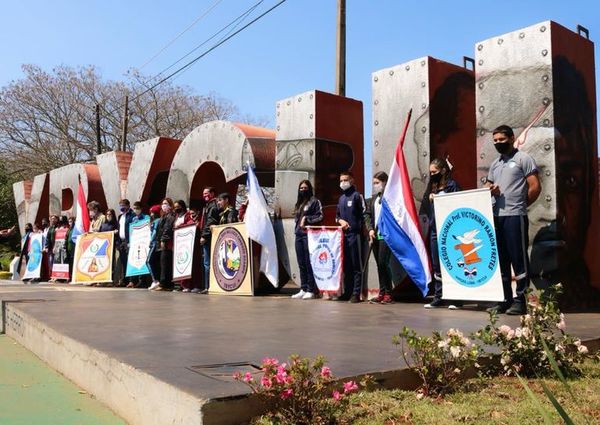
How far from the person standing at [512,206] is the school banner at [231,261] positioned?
4068mm

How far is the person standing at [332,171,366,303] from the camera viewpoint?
7598 millimetres

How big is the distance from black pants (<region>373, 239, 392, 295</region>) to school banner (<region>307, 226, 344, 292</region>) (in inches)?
24.9

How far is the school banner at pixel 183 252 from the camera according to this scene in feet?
33.3

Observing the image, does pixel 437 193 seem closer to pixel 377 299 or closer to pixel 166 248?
pixel 377 299

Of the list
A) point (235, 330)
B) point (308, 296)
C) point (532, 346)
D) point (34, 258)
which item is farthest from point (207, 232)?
point (34, 258)

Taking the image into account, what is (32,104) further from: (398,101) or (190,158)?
(398,101)

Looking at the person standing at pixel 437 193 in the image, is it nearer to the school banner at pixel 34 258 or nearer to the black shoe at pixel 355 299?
the black shoe at pixel 355 299

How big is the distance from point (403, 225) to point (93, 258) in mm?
8040

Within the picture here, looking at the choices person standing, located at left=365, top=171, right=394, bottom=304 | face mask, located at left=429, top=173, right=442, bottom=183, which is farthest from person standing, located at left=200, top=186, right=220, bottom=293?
face mask, located at left=429, top=173, right=442, bottom=183

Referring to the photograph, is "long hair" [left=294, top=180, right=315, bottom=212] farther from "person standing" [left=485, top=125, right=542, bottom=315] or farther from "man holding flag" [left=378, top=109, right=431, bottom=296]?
"person standing" [left=485, top=125, right=542, bottom=315]

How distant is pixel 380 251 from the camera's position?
7.27 metres

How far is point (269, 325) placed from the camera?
4812mm

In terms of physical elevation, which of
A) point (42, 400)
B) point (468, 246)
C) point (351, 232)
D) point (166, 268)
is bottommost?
point (42, 400)

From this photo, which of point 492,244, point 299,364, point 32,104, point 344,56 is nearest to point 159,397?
point 299,364
